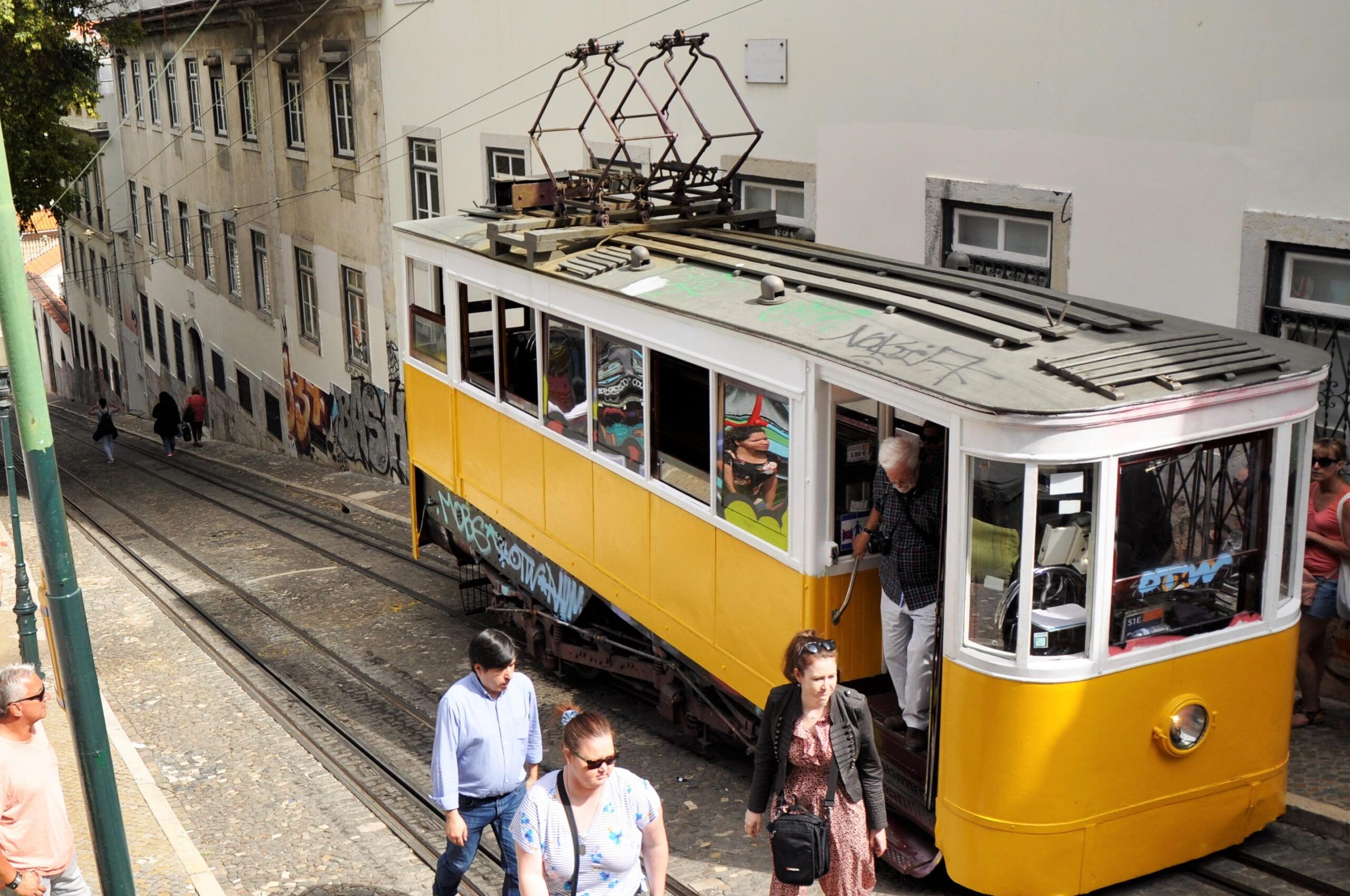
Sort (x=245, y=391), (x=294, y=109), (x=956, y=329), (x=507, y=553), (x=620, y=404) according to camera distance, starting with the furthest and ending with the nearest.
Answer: (x=245, y=391) < (x=294, y=109) < (x=507, y=553) < (x=620, y=404) < (x=956, y=329)

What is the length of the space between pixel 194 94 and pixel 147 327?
9.61 m

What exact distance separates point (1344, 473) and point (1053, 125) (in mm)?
3118

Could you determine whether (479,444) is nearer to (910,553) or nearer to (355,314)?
(910,553)

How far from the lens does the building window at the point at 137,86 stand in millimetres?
34531

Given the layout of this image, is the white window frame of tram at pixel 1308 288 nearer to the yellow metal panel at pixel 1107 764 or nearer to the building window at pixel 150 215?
the yellow metal panel at pixel 1107 764

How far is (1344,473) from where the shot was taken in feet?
24.8

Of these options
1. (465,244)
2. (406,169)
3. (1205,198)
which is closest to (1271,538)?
(1205,198)

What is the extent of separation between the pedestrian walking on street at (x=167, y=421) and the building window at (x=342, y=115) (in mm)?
7298

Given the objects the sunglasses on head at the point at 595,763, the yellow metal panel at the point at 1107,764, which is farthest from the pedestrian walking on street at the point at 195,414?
the sunglasses on head at the point at 595,763

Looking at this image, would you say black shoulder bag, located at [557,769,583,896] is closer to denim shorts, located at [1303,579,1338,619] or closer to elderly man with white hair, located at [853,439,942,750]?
elderly man with white hair, located at [853,439,942,750]

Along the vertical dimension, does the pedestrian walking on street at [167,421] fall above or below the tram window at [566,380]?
below

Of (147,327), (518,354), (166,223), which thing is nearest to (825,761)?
(518,354)

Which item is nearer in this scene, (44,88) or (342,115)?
(342,115)

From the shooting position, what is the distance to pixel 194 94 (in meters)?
30.0
